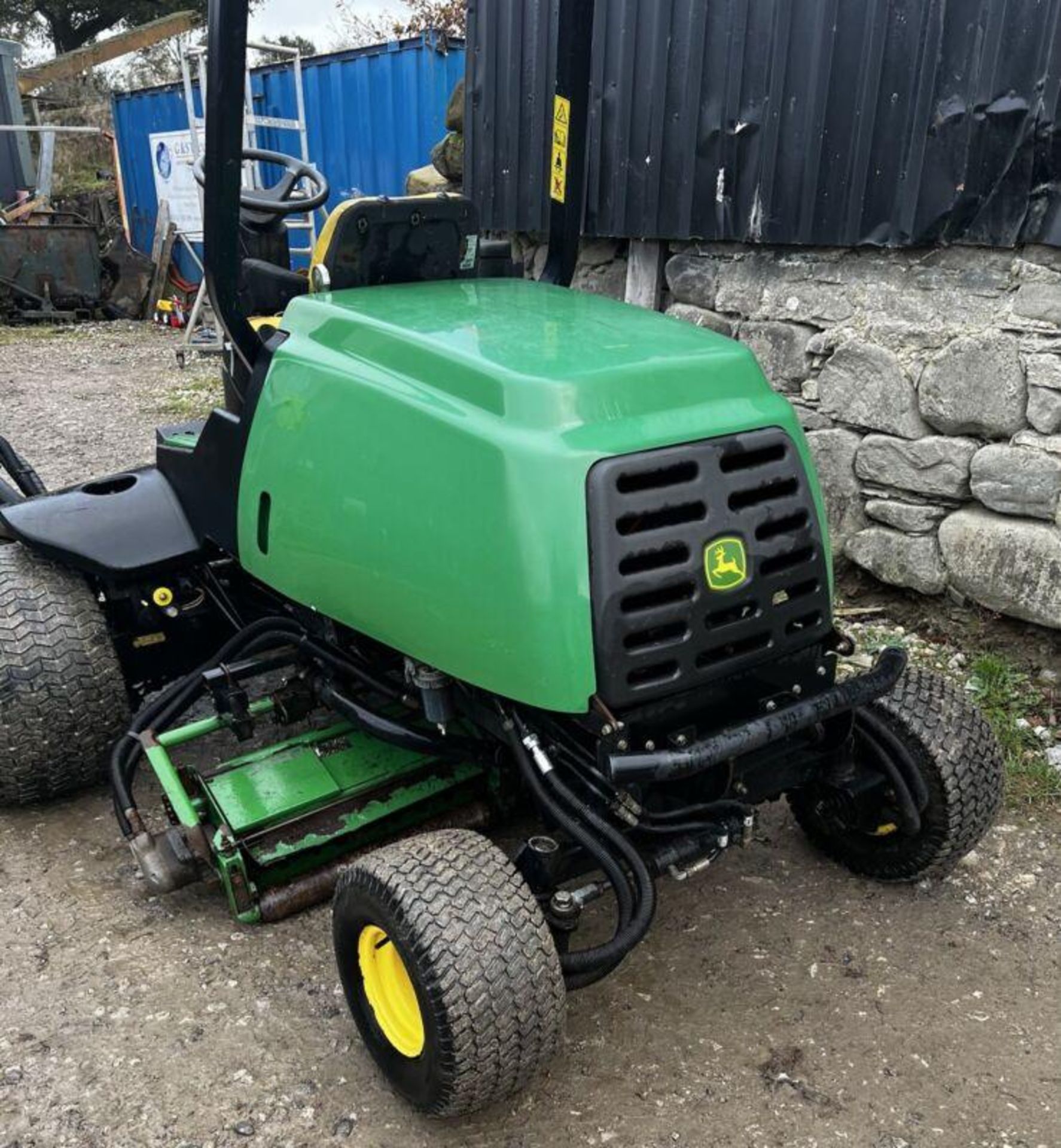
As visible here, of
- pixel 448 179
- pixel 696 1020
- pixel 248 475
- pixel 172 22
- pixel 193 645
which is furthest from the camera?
pixel 172 22

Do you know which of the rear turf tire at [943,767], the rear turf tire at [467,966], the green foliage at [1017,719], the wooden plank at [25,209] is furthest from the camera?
the wooden plank at [25,209]

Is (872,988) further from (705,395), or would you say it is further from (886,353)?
(886,353)

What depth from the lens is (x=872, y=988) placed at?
2.62 m

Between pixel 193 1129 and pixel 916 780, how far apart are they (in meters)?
1.76

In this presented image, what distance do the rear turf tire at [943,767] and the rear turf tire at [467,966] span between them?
1.06 metres

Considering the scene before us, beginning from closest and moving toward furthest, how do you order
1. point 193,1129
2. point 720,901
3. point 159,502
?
point 193,1129
point 720,901
point 159,502

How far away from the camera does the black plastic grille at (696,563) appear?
2066 millimetres

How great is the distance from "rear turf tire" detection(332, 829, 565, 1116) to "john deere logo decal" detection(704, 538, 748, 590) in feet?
2.27

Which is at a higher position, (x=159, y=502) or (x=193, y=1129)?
(x=159, y=502)

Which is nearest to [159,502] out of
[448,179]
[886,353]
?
[886,353]

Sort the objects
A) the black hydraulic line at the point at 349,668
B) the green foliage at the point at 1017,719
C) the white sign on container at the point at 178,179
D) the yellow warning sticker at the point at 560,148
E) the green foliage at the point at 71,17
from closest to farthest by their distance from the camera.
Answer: the black hydraulic line at the point at 349,668, the yellow warning sticker at the point at 560,148, the green foliage at the point at 1017,719, the white sign on container at the point at 178,179, the green foliage at the point at 71,17

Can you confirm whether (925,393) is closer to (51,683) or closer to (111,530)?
(111,530)

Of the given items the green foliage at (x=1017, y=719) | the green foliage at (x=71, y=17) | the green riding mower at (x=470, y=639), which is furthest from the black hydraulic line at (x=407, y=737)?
the green foliage at (x=71, y=17)

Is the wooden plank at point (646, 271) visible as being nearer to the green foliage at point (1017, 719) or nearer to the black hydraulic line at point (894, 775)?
the green foliage at point (1017, 719)
